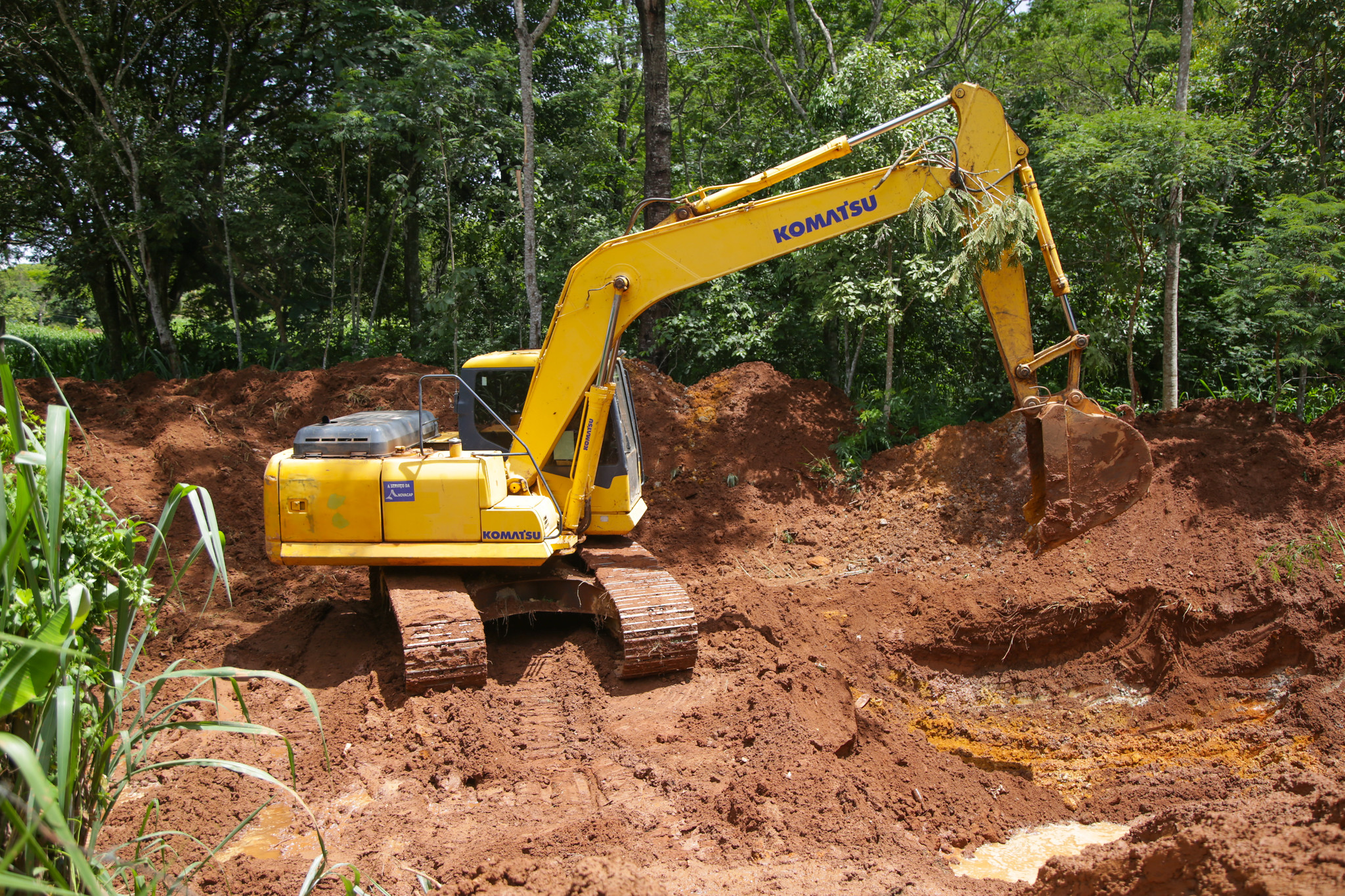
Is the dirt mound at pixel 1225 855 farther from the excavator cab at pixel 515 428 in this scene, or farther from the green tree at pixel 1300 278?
the green tree at pixel 1300 278

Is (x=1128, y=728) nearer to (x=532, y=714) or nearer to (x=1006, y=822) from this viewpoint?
(x=1006, y=822)

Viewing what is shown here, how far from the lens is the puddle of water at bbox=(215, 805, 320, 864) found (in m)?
4.19

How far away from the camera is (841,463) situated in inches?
410

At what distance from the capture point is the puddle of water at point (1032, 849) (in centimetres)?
441

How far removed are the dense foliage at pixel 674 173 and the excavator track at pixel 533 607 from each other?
17.2 feet

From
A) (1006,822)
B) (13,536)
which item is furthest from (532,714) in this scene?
(13,536)

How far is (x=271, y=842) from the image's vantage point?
4.31 meters

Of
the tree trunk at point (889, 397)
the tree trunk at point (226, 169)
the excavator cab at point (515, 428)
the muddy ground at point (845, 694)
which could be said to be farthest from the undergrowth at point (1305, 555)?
the tree trunk at point (226, 169)

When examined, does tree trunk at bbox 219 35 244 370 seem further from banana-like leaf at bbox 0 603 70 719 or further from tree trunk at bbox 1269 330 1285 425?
tree trunk at bbox 1269 330 1285 425

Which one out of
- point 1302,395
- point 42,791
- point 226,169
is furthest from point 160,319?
A: point 1302,395

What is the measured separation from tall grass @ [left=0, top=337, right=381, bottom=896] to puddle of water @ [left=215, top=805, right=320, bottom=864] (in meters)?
1.19

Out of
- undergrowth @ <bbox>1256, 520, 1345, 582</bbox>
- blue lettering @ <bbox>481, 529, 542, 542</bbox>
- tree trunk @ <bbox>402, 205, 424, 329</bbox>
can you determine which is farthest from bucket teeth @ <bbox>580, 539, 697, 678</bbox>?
tree trunk @ <bbox>402, 205, 424, 329</bbox>

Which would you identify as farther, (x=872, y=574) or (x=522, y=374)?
(x=872, y=574)

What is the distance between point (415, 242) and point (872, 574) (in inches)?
465
